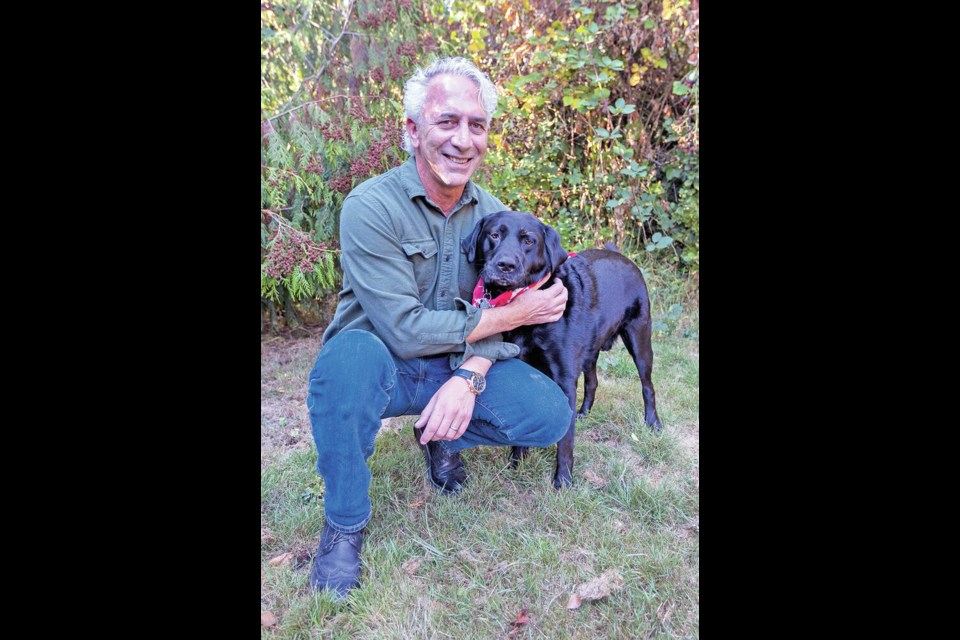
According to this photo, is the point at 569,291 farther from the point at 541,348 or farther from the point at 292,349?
the point at 292,349

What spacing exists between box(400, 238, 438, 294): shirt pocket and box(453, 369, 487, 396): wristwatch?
0.37 metres

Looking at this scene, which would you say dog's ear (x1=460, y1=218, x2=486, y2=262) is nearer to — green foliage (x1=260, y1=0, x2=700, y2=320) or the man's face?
the man's face

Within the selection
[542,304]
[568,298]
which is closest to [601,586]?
[542,304]

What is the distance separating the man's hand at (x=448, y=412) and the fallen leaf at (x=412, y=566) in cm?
42

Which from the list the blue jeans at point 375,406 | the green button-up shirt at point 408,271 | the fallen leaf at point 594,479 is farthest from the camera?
the fallen leaf at point 594,479

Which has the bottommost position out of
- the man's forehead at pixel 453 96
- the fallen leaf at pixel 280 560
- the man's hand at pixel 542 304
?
the fallen leaf at pixel 280 560

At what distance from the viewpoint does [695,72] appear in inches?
182

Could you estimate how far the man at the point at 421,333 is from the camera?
1926 millimetres

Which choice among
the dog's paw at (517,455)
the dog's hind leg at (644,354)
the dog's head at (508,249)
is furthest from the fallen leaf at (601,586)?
the dog's hind leg at (644,354)

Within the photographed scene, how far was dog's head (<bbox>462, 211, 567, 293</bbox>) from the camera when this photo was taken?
217cm

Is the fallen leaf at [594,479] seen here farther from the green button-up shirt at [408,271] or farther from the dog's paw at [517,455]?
the green button-up shirt at [408,271]

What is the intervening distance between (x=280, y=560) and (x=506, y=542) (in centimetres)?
84

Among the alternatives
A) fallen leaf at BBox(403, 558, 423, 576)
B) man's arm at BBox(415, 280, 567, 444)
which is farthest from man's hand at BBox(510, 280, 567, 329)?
fallen leaf at BBox(403, 558, 423, 576)

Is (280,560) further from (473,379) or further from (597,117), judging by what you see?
(597,117)
